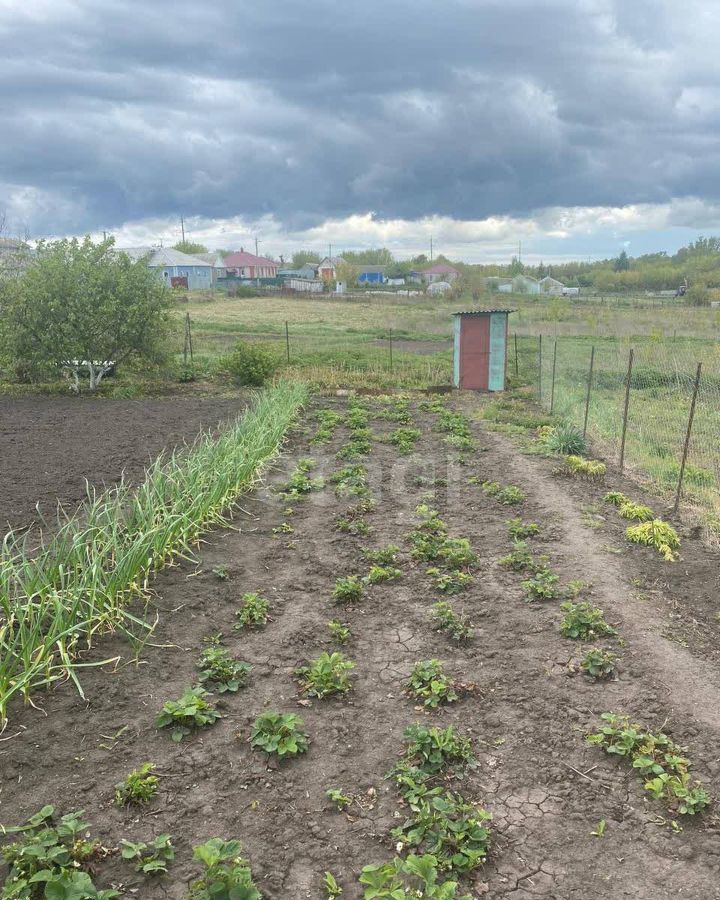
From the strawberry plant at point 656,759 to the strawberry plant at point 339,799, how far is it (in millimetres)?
1156

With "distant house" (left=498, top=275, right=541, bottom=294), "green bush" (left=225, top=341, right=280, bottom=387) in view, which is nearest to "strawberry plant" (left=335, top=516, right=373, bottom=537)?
"green bush" (left=225, top=341, right=280, bottom=387)

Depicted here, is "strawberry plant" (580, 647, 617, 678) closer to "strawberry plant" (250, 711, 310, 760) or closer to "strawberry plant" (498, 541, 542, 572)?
"strawberry plant" (498, 541, 542, 572)

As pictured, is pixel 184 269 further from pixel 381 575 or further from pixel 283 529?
A: pixel 381 575

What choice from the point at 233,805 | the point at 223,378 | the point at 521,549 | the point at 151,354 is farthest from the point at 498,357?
the point at 233,805

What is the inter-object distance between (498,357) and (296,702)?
11.6 metres

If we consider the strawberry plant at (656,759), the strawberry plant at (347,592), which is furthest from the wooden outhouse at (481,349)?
the strawberry plant at (656,759)

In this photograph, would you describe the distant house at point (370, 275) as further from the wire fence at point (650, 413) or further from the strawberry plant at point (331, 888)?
the strawberry plant at point (331, 888)

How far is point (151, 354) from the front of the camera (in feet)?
44.4

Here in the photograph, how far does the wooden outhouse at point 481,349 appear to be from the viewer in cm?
1405

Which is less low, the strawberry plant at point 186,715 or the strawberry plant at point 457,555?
the strawberry plant at point 186,715

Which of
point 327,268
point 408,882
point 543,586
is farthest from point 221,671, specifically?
point 327,268

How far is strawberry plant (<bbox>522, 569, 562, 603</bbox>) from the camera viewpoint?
469cm

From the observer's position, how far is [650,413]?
37.9ft

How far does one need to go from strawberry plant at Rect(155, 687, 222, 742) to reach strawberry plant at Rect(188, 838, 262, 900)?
2.54ft
